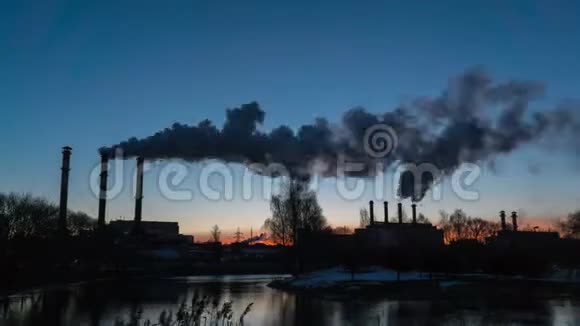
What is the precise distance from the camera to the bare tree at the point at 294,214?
78250mm

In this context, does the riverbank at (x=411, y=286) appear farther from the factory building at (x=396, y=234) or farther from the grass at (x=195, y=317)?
the factory building at (x=396, y=234)

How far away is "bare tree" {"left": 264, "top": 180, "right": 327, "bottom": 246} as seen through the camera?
7825 centimetres

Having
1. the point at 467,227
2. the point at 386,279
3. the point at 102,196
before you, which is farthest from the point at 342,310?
the point at 467,227

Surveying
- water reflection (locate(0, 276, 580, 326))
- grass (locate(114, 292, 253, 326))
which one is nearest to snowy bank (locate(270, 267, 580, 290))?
water reflection (locate(0, 276, 580, 326))

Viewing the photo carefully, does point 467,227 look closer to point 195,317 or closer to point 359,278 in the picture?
point 359,278

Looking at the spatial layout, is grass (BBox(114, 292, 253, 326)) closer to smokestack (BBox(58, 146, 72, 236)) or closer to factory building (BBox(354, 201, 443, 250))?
smokestack (BBox(58, 146, 72, 236))

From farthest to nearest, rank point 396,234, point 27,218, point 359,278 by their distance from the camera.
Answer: point 396,234 < point 27,218 < point 359,278

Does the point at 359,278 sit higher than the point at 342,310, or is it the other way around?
the point at 359,278

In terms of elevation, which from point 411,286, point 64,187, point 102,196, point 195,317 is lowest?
point 411,286

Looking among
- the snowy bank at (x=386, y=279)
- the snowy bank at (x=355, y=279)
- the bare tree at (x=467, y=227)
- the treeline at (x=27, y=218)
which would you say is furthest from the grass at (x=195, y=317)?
the bare tree at (x=467, y=227)

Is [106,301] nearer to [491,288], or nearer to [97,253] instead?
[491,288]

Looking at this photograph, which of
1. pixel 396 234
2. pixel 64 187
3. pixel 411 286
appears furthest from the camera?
pixel 396 234

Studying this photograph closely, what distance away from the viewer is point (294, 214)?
255 ft

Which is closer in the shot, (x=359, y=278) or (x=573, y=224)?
(x=359, y=278)
